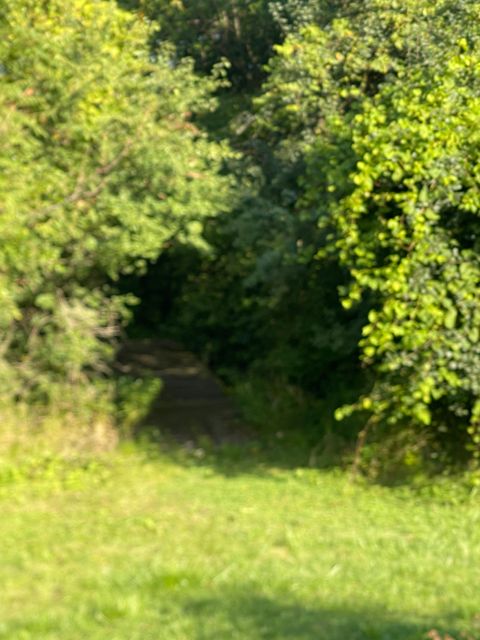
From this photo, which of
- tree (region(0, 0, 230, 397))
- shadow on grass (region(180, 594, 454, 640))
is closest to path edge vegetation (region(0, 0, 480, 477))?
tree (region(0, 0, 230, 397))

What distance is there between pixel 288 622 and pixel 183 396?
9.19 metres

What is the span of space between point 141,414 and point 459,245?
16.4 feet

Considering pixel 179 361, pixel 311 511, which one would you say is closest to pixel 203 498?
pixel 311 511

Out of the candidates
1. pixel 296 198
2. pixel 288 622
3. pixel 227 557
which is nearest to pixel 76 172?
pixel 296 198

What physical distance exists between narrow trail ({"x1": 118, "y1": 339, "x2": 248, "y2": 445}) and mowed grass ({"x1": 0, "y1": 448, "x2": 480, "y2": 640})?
2326 mm

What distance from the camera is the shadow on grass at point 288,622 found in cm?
491

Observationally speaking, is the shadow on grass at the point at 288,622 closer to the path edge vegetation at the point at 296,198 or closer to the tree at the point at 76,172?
the path edge vegetation at the point at 296,198

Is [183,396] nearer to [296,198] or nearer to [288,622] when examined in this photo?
[296,198]

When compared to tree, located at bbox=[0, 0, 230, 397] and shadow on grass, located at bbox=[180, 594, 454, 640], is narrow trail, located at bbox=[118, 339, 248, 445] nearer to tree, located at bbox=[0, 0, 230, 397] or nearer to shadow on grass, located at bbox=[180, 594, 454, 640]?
tree, located at bbox=[0, 0, 230, 397]

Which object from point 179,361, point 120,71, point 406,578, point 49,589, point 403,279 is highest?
point 120,71

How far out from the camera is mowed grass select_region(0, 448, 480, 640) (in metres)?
5.11

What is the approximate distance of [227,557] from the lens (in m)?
6.42

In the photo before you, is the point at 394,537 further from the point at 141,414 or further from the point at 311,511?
the point at 141,414

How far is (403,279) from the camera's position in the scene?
7504 mm
